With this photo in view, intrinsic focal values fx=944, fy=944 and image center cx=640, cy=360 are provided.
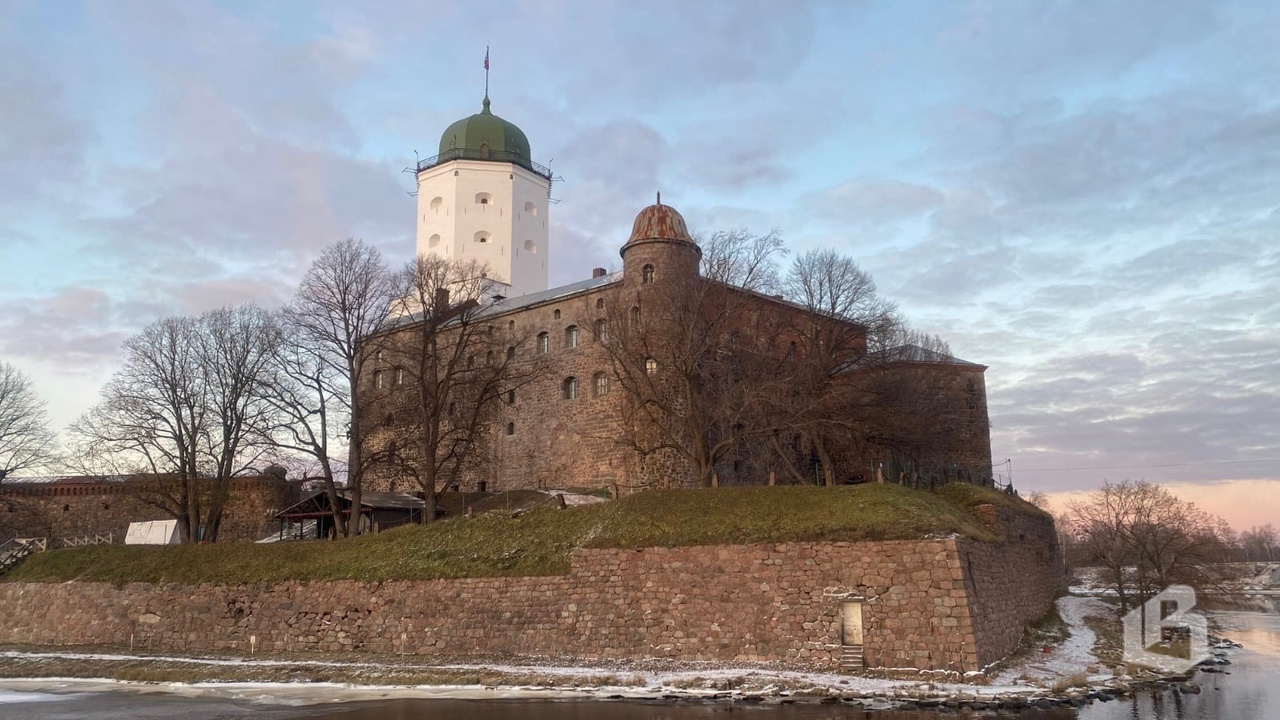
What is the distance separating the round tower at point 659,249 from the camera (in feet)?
119

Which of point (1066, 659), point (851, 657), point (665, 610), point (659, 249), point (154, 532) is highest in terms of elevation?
point (659, 249)

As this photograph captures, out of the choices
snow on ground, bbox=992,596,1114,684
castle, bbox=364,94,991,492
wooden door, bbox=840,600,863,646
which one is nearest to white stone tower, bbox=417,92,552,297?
castle, bbox=364,94,991,492

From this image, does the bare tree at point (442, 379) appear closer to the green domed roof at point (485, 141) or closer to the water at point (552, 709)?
the water at point (552, 709)

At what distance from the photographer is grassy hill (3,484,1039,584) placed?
889 inches

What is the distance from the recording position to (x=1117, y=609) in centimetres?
3656

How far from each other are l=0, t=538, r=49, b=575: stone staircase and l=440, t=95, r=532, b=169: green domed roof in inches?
1227

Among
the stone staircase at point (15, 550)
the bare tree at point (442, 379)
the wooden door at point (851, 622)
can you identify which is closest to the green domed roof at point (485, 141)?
the bare tree at point (442, 379)

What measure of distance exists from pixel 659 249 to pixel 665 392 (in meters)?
6.47

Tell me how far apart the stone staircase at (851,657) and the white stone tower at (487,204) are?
39.1 metres

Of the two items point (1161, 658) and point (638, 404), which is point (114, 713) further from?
point (1161, 658)

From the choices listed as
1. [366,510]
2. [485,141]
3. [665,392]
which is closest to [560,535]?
[665,392]

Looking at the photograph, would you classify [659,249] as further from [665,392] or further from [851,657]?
[851,657]

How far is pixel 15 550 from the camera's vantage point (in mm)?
36031

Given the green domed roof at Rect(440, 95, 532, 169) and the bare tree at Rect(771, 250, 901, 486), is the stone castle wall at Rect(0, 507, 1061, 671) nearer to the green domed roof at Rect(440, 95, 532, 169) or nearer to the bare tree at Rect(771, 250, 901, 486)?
the bare tree at Rect(771, 250, 901, 486)
